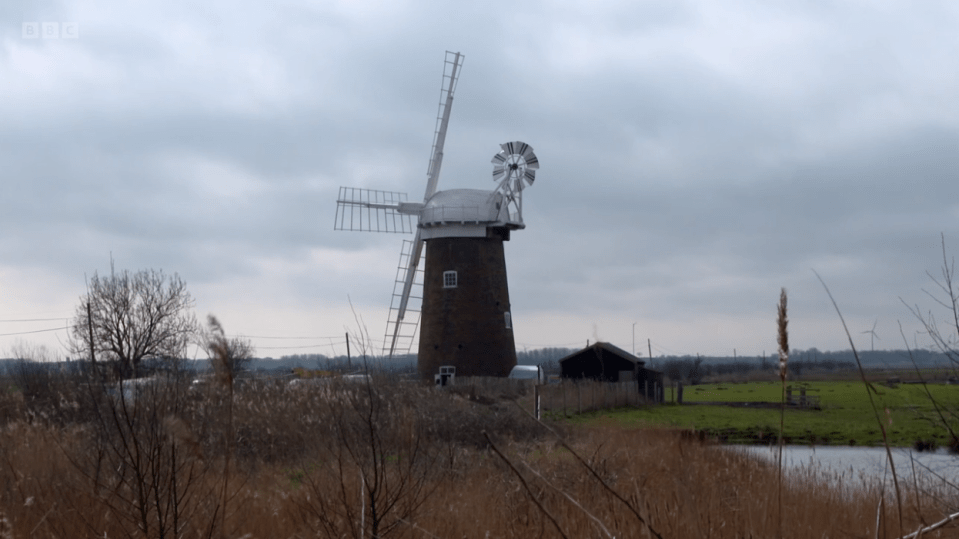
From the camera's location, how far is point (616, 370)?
38594 mm

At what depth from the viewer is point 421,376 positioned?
1308 inches

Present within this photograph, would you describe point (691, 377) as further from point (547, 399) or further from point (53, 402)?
point (53, 402)

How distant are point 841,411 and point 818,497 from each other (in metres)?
25.8

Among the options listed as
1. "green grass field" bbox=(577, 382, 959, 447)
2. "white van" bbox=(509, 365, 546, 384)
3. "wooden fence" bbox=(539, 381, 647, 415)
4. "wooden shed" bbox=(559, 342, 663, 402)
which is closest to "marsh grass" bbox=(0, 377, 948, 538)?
"green grass field" bbox=(577, 382, 959, 447)

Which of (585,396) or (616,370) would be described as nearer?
(585,396)

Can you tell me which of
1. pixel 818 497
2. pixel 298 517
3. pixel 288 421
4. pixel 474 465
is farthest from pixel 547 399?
pixel 298 517

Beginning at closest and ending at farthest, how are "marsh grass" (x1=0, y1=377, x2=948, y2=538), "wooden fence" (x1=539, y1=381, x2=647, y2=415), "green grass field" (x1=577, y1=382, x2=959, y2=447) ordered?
"marsh grass" (x1=0, y1=377, x2=948, y2=538) < "green grass field" (x1=577, y1=382, x2=959, y2=447) < "wooden fence" (x1=539, y1=381, x2=647, y2=415)

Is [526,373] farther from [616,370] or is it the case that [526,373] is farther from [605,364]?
[616,370]

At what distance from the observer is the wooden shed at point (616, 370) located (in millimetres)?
37875

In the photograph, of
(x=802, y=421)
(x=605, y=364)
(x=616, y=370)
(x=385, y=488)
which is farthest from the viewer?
(x=616, y=370)

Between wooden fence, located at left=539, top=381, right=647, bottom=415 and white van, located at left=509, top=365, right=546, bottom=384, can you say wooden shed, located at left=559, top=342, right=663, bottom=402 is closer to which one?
wooden fence, located at left=539, top=381, right=647, bottom=415

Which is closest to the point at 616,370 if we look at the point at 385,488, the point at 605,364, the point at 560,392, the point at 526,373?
the point at 605,364

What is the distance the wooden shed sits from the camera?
37875 millimetres

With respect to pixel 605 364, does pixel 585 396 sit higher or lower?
lower
